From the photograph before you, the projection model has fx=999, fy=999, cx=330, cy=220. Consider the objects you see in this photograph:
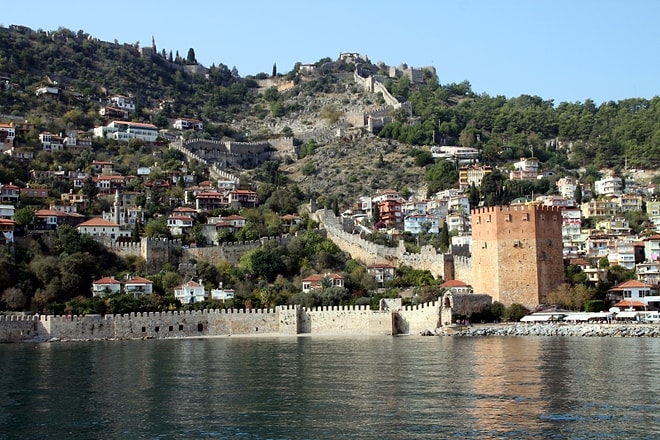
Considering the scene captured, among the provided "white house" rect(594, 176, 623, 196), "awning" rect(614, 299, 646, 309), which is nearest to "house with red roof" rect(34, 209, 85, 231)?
"awning" rect(614, 299, 646, 309)

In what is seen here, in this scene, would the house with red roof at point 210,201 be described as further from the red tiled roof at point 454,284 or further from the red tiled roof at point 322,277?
the red tiled roof at point 454,284

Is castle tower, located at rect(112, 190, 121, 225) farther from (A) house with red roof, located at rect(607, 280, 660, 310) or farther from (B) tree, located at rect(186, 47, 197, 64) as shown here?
(B) tree, located at rect(186, 47, 197, 64)

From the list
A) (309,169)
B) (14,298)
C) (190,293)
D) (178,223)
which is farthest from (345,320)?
(309,169)

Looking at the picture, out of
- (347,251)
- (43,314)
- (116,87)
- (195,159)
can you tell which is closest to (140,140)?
(195,159)

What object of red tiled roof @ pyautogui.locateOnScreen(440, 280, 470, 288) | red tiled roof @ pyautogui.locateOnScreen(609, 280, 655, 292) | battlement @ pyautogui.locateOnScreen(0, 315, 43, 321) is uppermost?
red tiled roof @ pyautogui.locateOnScreen(440, 280, 470, 288)

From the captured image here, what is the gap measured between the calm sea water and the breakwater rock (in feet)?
16.1

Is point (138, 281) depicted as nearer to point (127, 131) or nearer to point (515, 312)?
point (515, 312)

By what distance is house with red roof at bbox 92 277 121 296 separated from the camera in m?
43.7

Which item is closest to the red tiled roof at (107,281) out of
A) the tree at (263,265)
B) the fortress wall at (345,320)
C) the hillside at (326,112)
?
the tree at (263,265)

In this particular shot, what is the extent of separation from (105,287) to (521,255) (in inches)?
709

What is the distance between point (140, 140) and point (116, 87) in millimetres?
18046

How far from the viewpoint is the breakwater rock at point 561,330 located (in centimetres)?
3588

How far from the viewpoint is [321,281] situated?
44.4m

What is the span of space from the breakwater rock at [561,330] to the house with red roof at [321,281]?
7.25 metres
